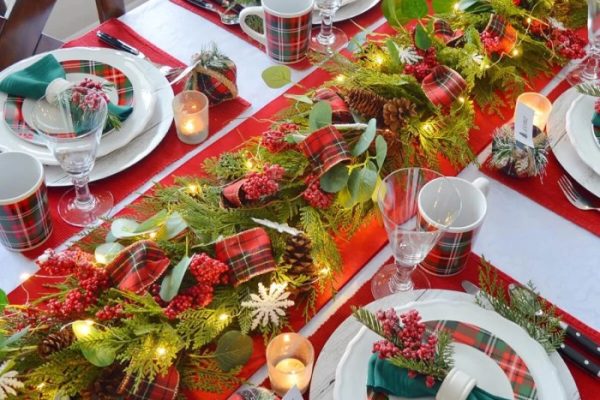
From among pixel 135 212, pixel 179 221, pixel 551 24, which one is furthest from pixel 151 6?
pixel 551 24

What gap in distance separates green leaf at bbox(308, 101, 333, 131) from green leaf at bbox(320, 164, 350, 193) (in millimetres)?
79

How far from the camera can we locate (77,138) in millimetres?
917

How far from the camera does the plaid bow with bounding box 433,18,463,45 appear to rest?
120 centimetres

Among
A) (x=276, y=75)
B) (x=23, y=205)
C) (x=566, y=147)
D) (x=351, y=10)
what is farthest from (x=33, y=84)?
(x=566, y=147)

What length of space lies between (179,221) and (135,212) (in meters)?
0.15

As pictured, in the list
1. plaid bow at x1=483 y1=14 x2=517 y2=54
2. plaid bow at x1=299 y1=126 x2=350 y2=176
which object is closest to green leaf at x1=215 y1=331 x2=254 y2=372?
plaid bow at x1=299 y1=126 x2=350 y2=176

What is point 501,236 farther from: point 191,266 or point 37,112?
point 37,112

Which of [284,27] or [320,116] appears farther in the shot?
[284,27]

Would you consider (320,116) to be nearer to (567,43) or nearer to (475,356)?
(475,356)

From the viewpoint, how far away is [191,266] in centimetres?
83

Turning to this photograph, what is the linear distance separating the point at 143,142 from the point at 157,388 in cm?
45

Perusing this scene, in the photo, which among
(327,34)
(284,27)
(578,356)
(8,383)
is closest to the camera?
(8,383)

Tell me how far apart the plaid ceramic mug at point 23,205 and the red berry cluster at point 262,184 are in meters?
0.27

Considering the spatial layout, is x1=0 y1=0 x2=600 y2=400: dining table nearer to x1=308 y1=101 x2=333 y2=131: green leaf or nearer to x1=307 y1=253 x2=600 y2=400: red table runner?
x1=307 y1=253 x2=600 y2=400: red table runner
